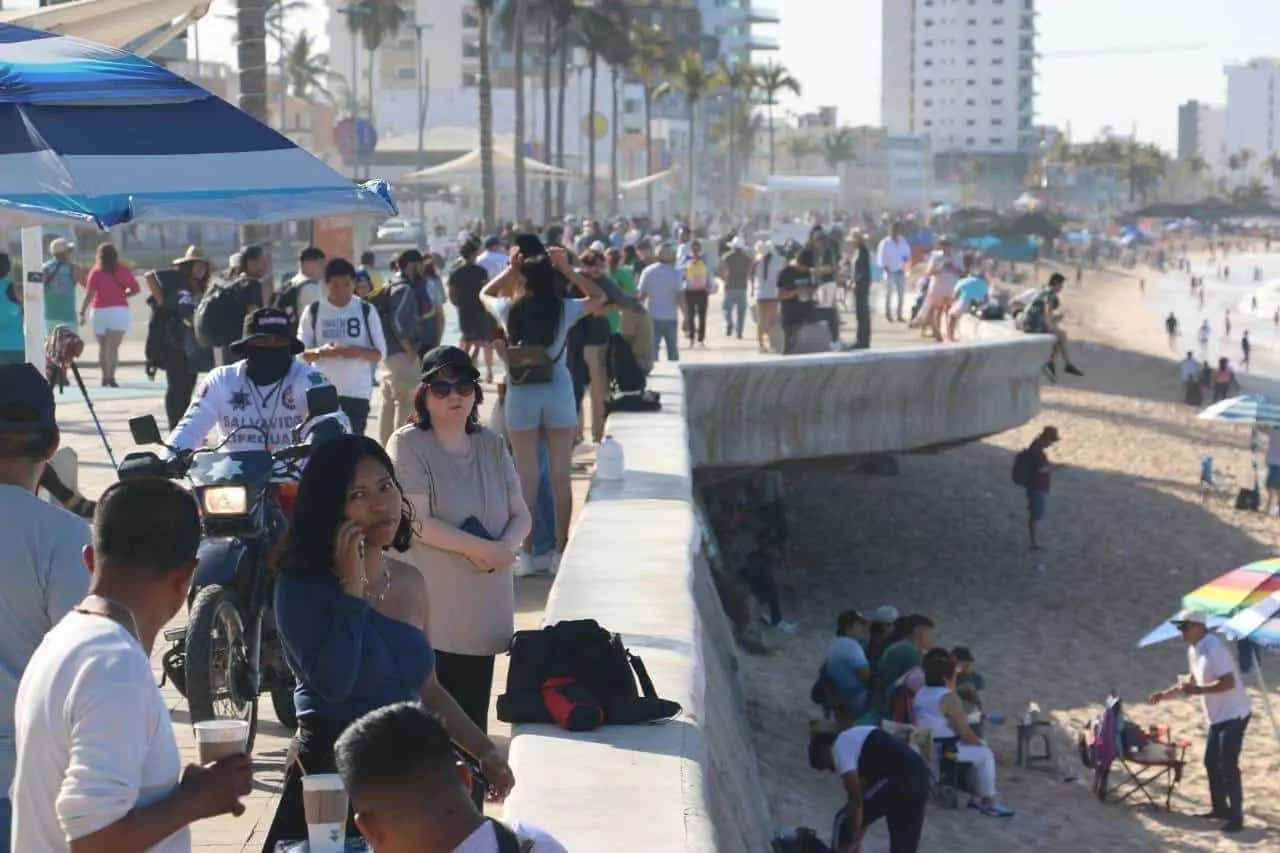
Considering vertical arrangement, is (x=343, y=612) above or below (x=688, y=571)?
above

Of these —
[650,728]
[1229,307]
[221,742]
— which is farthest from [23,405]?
[1229,307]

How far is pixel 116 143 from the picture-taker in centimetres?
572

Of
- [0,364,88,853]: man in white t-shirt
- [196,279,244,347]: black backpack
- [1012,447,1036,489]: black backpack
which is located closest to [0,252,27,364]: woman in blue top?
[196,279,244,347]: black backpack

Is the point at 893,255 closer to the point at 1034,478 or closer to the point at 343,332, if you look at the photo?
the point at 1034,478

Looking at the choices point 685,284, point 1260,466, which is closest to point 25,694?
point 685,284

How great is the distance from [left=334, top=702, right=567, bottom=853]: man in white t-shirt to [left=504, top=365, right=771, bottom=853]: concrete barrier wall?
71.8 inches

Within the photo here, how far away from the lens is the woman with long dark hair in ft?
21.3

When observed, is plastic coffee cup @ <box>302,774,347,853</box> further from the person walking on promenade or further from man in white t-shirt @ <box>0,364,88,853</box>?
the person walking on promenade

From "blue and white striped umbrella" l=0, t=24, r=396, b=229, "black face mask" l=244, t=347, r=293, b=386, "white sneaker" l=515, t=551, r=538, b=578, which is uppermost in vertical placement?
"blue and white striped umbrella" l=0, t=24, r=396, b=229

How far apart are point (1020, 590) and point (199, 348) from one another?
11913 mm

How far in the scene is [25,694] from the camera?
3.52 metres

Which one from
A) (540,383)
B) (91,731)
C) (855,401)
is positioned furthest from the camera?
(855,401)

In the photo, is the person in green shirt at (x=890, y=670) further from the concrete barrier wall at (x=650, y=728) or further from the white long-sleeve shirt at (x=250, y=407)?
the white long-sleeve shirt at (x=250, y=407)

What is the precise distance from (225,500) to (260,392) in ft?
3.28
